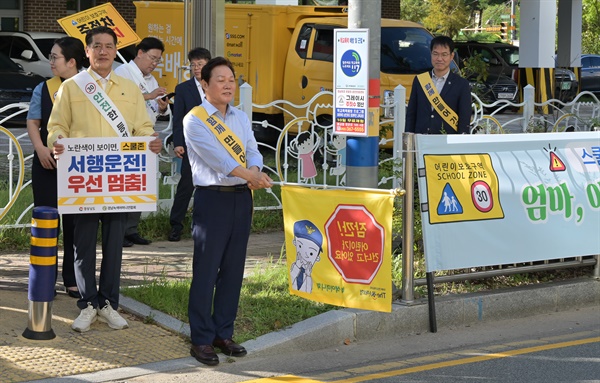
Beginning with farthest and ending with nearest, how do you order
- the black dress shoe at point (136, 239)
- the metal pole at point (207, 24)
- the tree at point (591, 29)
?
1. the tree at point (591, 29)
2. the metal pole at point (207, 24)
3. the black dress shoe at point (136, 239)

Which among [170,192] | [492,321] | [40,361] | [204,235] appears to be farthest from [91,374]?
[170,192]

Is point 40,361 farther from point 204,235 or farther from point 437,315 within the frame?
point 437,315

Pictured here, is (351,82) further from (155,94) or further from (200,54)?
A: (155,94)

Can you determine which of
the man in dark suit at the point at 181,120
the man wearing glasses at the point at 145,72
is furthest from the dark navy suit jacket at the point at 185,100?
the man wearing glasses at the point at 145,72

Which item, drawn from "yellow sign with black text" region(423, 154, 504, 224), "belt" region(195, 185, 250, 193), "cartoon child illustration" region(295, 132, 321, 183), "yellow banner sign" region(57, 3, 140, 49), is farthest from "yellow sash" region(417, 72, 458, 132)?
"belt" region(195, 185, 250, 193)

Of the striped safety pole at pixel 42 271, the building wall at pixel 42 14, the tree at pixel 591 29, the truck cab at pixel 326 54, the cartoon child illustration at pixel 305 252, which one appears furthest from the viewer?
the tree at pixel 591 29

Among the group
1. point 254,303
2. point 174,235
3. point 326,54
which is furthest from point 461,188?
point 326,54

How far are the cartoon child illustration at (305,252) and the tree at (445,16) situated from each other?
43.5 m

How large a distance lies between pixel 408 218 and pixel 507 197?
91cm

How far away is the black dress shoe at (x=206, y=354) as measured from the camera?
6.52 m

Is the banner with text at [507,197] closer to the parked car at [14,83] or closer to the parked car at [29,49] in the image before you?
the parked car at [14,83]

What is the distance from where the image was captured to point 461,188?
7762 mm

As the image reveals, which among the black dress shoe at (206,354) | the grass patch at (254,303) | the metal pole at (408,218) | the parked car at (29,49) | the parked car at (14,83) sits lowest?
the black dress shoe at (206,354)

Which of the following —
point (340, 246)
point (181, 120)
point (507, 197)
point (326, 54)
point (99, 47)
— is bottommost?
point (340, 246)
